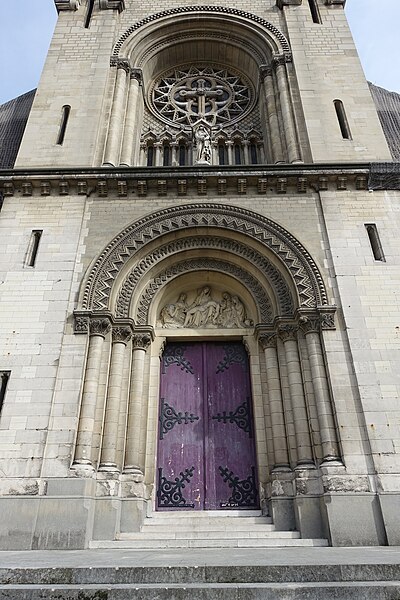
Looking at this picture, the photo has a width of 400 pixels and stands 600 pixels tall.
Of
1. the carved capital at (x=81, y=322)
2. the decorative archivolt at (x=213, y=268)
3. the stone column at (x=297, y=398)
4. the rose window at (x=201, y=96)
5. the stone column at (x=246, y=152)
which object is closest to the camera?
the stone column at (x=297, y=398)

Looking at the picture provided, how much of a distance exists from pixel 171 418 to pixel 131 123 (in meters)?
8.33

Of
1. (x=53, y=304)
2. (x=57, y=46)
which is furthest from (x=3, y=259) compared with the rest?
(x=57, y=46)

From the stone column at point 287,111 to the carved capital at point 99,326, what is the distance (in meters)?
6.36

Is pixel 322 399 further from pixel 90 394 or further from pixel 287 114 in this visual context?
pixel 287 114

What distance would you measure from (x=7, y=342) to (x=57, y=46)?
32.8 feet

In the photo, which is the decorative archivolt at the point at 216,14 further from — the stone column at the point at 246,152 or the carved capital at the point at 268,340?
the carved capital at the point at 268,340

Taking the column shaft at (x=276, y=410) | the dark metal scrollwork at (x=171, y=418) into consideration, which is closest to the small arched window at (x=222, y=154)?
the column shaft at (x=276, y=410)

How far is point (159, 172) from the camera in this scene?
10383 mm

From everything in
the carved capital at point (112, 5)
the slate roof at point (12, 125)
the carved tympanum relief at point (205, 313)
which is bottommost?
the carved tympanum relief at point (205, 313)

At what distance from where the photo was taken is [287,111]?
39.7 ft

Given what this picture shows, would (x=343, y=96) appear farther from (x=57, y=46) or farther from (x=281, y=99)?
(x=57, y=46)

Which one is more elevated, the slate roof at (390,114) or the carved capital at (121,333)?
the slate roof at (390,114)

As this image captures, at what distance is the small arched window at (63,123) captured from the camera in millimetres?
11480

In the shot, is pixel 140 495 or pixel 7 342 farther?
pixel 7 342
